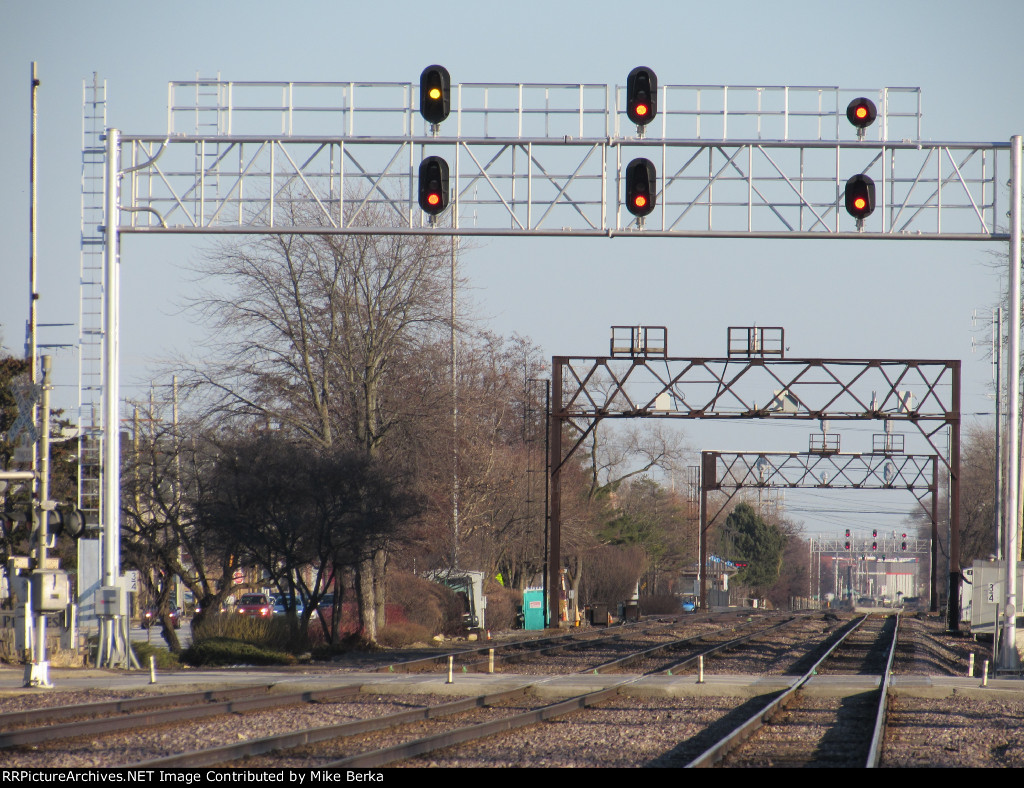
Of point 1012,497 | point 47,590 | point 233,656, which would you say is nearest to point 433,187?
point 47,590

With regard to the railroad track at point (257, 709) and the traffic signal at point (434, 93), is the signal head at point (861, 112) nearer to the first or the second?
the traffic signal at point (434, 93)

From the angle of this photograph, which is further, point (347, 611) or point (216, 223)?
point (347, 611)

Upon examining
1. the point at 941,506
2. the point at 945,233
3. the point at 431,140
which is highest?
the point at 431,140

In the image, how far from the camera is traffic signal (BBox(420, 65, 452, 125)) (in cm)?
1794

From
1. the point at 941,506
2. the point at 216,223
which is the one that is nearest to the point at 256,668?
the point at 216,223

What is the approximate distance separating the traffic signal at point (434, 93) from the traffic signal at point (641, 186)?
321 cm

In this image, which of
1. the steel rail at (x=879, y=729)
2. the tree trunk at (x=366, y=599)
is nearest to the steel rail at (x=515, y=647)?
the tree trunk at (x=366, y=599)

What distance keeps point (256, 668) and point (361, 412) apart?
1330 centimetres

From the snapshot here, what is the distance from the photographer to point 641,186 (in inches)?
753

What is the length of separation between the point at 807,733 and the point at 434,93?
1050 cm

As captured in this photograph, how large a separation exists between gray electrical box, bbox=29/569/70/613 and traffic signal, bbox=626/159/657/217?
10.9 meters

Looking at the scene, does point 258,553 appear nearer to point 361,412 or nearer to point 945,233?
point 361,412

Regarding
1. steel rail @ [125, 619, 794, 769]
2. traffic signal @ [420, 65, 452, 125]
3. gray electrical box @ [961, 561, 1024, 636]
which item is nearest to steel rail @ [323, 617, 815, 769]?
steel rail @ [125, 619, 794, 769]

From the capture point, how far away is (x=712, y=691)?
19.1 metres
